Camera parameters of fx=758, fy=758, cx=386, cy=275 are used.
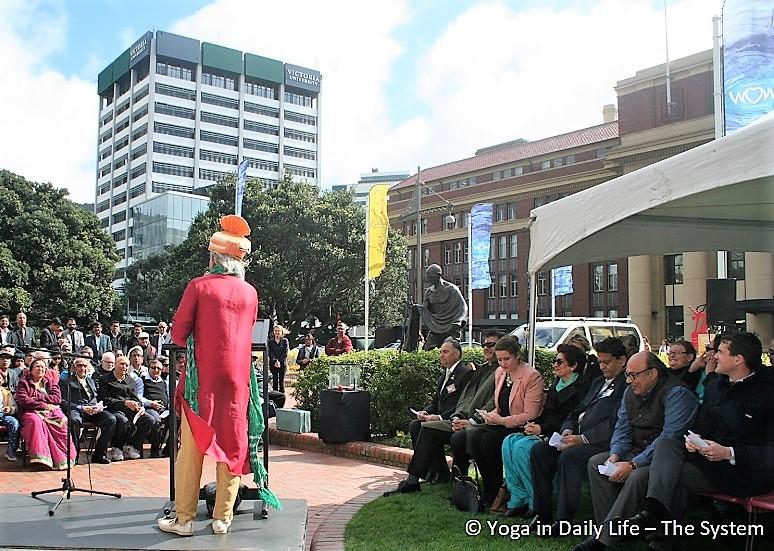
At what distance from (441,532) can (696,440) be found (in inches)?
75.9

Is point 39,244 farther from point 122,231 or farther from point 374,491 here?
point 122,231

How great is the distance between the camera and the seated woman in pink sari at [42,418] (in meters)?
8.15

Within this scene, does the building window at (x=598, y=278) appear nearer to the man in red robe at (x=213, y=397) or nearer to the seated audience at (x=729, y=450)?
the seated audience at (x=729, y=450)

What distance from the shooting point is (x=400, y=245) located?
43219mm

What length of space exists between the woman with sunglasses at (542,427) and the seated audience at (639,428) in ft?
2.46

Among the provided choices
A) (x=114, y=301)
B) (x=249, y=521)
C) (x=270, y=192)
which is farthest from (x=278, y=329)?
(x=114, y=301)

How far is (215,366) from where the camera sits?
480cm

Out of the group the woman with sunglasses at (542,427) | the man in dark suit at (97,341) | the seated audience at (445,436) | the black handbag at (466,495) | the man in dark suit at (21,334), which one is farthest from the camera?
the man in dark suit at (97,341)

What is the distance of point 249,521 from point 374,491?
74.2 inches

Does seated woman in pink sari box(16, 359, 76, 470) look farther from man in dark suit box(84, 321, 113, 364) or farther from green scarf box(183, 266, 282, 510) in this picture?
man in dark suit box(84, 321, 113, 364)

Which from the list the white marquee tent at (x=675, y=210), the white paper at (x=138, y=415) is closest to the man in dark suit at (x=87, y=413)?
the white paper at (x=138, y=415)

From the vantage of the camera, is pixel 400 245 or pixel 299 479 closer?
pixel 299 479

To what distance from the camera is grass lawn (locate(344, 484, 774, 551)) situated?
189 inches

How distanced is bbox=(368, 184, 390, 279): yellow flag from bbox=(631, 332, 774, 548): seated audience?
17408mm
